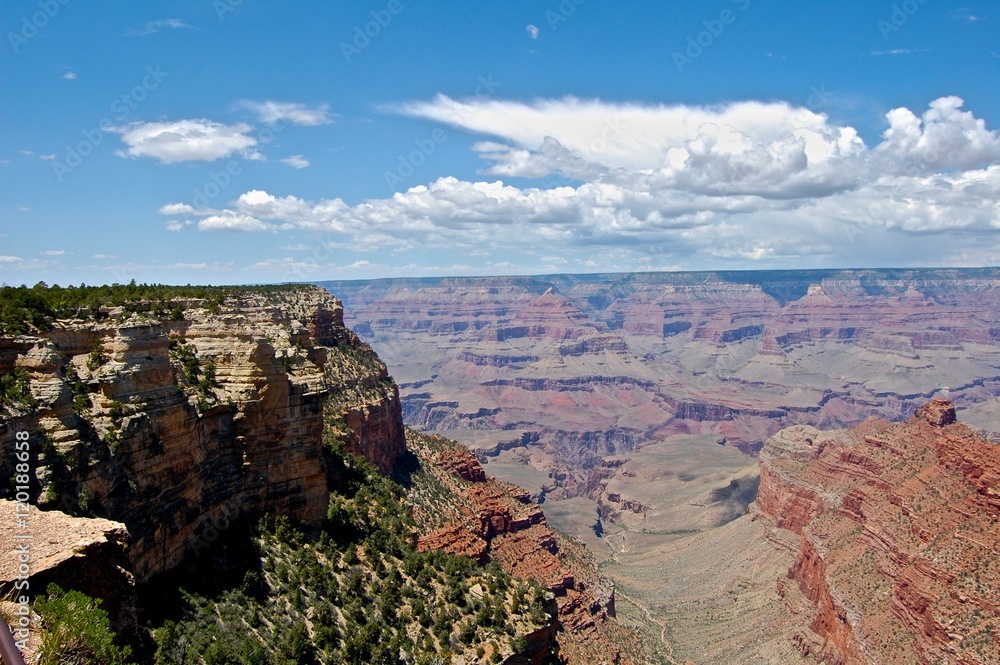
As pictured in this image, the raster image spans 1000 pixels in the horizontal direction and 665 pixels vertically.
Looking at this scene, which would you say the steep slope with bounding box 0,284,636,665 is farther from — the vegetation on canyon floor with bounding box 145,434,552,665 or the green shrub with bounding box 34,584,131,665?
the green shrub with bounding box 34,584,131,665

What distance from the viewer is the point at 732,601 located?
8906cm

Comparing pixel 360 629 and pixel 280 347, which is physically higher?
pixel 280 347

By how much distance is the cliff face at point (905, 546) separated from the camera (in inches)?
2132

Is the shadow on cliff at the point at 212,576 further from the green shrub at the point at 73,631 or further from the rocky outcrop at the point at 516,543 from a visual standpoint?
the rocky outcrop at the point at 516,543

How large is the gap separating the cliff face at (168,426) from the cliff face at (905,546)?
165ft

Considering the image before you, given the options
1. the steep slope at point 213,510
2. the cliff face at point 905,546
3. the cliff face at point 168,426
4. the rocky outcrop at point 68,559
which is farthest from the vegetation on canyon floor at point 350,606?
the cliff face at point 905,546

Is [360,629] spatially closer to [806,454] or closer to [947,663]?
[947,663]

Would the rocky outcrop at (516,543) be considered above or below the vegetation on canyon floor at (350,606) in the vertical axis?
below

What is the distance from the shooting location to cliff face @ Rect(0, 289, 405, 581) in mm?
19859

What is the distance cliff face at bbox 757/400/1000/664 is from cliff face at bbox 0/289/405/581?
5043cm

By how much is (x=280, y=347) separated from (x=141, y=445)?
9894 mm

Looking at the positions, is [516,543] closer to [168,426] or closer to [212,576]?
[212,576]

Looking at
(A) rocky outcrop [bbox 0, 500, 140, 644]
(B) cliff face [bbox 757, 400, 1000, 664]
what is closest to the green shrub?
(A) rocky outcrop [bbox 0, 500, 140, 644]

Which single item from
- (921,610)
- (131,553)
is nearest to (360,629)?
(131,553)
